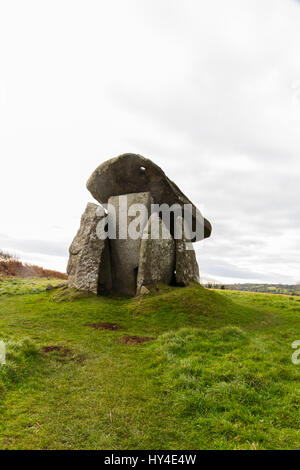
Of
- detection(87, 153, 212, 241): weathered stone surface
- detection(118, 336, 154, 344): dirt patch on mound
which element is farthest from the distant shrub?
detection(118, 336, 154, 344): dirt patch on mound

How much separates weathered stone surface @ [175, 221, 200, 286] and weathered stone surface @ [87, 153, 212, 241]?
2.64m

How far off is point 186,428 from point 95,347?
429 centimetres

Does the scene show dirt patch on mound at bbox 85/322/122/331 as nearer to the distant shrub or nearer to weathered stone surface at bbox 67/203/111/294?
weathered stone surface at bbox 67/203/111/294

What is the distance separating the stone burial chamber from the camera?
14943 millimetres

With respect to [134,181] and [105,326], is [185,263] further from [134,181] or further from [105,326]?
[105,326]

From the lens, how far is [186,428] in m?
4.59

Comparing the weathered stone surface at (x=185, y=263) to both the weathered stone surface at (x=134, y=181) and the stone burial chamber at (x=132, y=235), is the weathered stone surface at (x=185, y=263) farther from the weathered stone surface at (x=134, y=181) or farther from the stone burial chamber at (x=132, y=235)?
the weathered stone surface at (x=134, y=181)

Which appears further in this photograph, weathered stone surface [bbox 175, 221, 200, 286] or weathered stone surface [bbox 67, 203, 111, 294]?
weathered stone surface [bbox 175, 221, 200, 286]

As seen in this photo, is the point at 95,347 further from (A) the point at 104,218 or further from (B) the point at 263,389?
(A) the point at 104,218

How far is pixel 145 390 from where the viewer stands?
5801 millimetres

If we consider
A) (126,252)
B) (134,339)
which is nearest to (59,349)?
(134,339)

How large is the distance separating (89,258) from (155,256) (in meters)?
3.35
